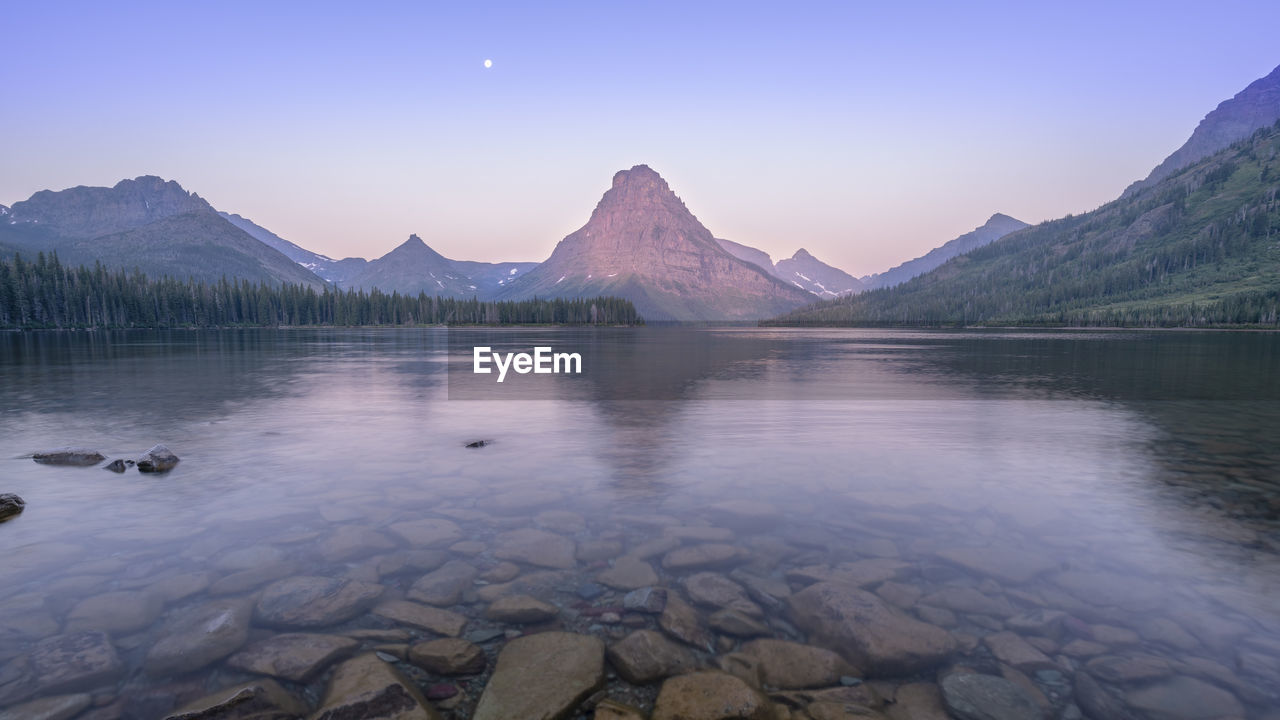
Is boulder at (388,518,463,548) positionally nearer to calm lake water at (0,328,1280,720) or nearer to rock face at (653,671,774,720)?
calm lake water at (0,328,1280,720)

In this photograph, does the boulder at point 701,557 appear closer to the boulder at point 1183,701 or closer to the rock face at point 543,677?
the rock face at point 543,677

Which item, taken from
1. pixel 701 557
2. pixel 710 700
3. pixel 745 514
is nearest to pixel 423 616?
pixel 710 700

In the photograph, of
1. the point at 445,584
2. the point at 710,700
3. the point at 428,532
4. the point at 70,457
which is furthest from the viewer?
the point at 70,457

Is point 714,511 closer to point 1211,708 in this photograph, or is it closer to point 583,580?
point 583,580

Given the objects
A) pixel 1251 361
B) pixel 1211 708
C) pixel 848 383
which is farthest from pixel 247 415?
pixel 1251 361

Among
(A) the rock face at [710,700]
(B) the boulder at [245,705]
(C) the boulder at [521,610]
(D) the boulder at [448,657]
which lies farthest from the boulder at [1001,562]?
(B) the boulder at [245,705]

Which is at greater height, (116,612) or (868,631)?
(116,612)

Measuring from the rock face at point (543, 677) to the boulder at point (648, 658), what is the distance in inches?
13.9

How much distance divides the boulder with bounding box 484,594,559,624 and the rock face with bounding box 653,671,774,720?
3.29 metres

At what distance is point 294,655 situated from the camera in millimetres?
10047

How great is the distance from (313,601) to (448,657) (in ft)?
13.3

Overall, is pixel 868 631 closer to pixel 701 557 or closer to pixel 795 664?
pixel 795 664

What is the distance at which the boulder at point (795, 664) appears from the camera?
9555 millimetres

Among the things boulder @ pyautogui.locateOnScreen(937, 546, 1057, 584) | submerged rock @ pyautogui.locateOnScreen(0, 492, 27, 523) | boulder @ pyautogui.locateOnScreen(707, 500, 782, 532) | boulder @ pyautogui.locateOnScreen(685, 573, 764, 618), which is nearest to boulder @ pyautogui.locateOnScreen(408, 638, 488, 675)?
boulder @ pyautogui.locateOnScreen(685, 573, 764, 618)
